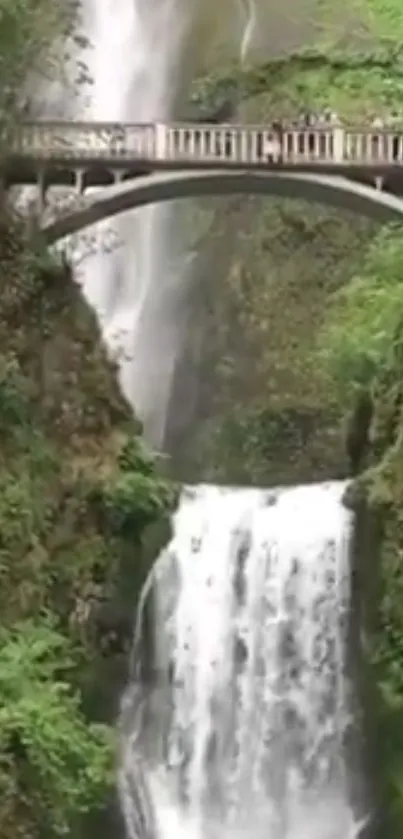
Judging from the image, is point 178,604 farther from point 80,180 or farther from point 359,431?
point 80,180

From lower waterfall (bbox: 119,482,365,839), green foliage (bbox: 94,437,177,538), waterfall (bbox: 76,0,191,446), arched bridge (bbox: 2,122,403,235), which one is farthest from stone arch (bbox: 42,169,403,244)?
waterfall (bbox: 76,0,191,446)

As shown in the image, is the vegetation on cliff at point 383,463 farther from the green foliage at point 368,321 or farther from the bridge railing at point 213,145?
the bridge railing at point 213,145

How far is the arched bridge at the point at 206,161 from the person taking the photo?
1970 cm

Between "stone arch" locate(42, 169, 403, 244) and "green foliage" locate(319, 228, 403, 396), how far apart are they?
5.71 feet

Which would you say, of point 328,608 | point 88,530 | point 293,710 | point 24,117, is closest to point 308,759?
point 293,710

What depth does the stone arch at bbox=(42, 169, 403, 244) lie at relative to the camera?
775 inches

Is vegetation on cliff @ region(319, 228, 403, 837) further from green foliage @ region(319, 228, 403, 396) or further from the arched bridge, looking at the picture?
the arched bridge

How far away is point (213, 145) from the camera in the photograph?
20125mm

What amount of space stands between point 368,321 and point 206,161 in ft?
13.8

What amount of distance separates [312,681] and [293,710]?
17.7 inches

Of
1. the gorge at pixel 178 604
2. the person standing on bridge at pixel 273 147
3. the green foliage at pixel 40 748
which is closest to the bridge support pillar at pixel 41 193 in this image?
the gorge at pixel 178 604

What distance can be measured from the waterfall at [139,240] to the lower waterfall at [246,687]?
6031 mm

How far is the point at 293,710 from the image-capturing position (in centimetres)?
1897

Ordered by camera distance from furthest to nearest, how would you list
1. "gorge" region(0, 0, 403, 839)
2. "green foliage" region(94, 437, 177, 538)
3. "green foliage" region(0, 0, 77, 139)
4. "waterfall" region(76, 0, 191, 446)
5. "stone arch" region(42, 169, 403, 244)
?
"waterfall" region(76, 0, 191, 446) < "stone arch" region(42, 169, 403, 244) < "green foliage" region(94, 437, 177, 538) < "green foliage" region(0, 0, 77, 139) < "gorge" region(0, 0, 403, 839)
